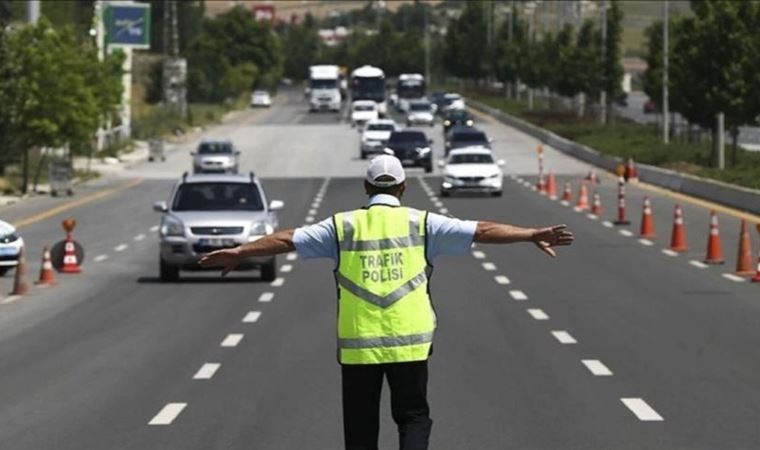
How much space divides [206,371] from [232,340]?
9.64 ft

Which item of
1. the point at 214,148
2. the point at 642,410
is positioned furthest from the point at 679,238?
the point at 214,148

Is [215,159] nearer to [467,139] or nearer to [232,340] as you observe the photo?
[467,139]

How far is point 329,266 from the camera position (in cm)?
3372

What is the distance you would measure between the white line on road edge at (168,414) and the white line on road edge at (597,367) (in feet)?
12.6

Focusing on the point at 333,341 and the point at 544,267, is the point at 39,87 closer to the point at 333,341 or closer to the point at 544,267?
the point at 544,267

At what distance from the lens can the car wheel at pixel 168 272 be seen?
96.8 feet

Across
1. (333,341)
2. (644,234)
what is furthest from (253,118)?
(333,341)

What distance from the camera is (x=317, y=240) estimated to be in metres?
8.56

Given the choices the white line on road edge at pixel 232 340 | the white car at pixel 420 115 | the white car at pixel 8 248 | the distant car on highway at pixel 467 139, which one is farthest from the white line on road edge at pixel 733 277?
the white car at pixel 420 115

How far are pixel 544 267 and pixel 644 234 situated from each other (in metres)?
7.44

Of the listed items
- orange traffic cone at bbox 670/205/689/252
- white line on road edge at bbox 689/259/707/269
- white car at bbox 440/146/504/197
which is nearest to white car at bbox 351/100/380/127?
white car at bbox 440/146/504/197

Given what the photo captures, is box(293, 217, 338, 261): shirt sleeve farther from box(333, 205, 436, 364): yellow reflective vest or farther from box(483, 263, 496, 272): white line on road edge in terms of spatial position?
box(483, 263, 496, 272): white line on road edge

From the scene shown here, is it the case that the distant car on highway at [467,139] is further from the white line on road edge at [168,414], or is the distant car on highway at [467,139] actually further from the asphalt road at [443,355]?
the white line on road edge at [168,414]

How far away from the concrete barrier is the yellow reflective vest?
37634 mm
